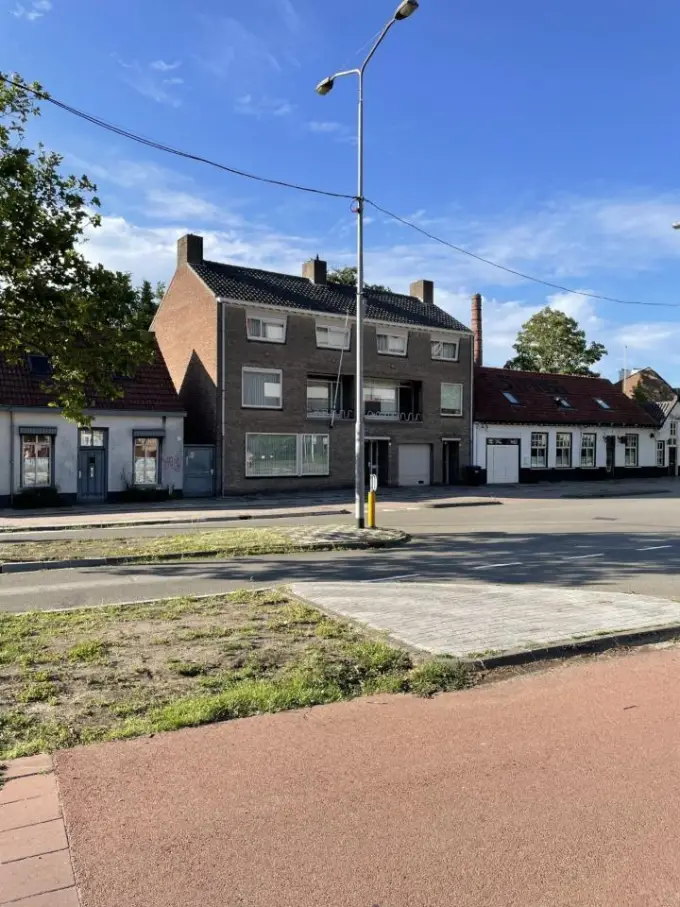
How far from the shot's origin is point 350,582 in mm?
9805

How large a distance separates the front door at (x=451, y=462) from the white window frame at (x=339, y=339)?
7.79 m

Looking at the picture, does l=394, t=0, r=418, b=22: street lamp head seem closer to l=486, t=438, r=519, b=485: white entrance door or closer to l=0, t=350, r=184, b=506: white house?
l=0, t=350, r=184, b=506: white house

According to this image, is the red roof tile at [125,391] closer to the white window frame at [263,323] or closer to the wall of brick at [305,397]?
the wall of brick at [305,397]

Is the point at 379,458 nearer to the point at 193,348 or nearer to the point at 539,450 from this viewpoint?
the point at 539,450

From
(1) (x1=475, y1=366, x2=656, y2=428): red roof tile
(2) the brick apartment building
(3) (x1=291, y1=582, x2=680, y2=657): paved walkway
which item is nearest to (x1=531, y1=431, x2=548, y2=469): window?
(1) (x1=475, y1=366, x2=656, y2=428): red roof tile

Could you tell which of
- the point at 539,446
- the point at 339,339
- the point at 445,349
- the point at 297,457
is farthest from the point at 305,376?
the point at 539,446

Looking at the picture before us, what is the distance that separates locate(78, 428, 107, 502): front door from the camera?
26.5 metres

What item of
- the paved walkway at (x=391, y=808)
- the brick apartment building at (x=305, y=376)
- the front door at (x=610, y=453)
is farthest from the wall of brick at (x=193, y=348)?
the paved walkway at (x=391, y=808)

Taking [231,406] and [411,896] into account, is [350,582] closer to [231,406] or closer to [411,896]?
[411,896]

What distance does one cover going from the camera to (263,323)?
30.9 meters

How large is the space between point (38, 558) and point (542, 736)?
9.79 m

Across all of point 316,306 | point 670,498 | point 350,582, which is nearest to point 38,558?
point 350,582

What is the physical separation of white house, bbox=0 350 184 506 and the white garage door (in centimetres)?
1150

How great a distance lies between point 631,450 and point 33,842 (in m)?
45.2
